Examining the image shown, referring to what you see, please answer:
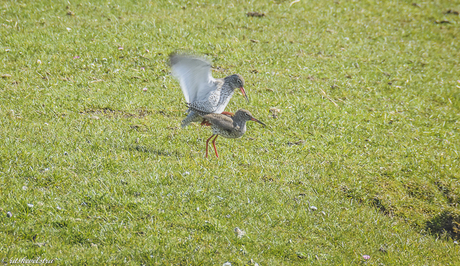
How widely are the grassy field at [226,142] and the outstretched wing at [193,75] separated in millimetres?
998

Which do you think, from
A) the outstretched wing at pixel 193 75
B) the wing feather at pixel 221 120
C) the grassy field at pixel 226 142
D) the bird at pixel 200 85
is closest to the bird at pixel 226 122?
the wing feather at pixel 221 120

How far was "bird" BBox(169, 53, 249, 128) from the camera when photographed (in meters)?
7.11

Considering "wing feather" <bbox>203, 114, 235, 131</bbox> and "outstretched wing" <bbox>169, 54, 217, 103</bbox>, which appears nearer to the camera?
"outstretched wing" <bbox>169, 54, 217, 103</bbox>

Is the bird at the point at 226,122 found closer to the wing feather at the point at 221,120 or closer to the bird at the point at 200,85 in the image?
the wing feather at the point at 221,120

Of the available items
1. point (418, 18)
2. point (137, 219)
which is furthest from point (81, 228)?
point (418, 18)

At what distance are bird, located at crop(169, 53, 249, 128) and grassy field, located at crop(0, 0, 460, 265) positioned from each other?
84cm

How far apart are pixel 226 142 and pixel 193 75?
5.77 ft

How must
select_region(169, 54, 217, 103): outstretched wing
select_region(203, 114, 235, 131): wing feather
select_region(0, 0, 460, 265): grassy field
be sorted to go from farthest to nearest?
select_region(203, 114, 235, 131): wing feather → select_region(169, 54, 217, 103): outstretched wing → select_region(0, 0, 460, 265): grassy field

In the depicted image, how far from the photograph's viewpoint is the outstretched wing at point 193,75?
23.1ft

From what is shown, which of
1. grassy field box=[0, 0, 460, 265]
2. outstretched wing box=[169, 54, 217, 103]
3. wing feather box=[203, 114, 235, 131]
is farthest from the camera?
wing feather box=[203, 114, 235, 131]

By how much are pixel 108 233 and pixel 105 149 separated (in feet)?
6.70

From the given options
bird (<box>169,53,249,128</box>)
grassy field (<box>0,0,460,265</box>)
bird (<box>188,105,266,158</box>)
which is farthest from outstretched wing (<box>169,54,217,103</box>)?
grassy field (<box>0,0,460,265</box>)

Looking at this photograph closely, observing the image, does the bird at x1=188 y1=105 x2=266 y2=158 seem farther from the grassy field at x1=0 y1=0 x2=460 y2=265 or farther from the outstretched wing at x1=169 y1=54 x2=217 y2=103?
the grassy field at x1=0 y1=0 x2=460 y2=265

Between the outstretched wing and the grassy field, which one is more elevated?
the outstretched wing
